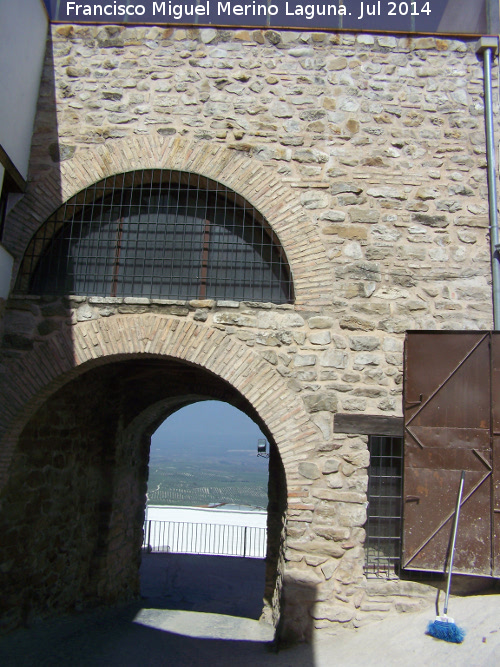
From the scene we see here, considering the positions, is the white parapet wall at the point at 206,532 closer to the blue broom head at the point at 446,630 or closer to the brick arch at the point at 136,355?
the brick arch at the point at 136,355

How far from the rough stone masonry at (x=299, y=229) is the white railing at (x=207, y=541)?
7795 mm

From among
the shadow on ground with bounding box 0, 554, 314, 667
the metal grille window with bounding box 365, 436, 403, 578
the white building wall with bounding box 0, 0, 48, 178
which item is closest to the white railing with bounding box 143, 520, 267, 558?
the shadow on ground with bounding box 0, 554, 314, 667

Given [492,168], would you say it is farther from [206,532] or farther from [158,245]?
[206,532]

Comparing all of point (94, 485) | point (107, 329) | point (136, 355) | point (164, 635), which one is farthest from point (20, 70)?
point (164, 635)

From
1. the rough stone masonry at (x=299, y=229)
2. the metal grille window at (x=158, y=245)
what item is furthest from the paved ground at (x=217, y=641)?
the metal grille window at (x=158, y=245)

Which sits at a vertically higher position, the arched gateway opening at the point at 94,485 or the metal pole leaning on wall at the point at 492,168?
the metal pole leaning on wall at the point at 492,168

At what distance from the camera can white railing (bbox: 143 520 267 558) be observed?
44.2ft

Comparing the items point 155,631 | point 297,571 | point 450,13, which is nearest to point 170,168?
point 450,13

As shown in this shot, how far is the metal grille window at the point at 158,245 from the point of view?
5.62m

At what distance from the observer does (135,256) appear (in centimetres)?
572

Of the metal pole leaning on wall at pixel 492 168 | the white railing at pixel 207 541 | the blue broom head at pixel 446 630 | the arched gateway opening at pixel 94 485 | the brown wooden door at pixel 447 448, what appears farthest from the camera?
the white railing at pixel 207 541

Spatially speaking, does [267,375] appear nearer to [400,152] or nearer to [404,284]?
→ [404,284]

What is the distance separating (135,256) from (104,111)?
155cm

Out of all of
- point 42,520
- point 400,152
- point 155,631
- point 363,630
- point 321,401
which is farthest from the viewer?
point 155,631
